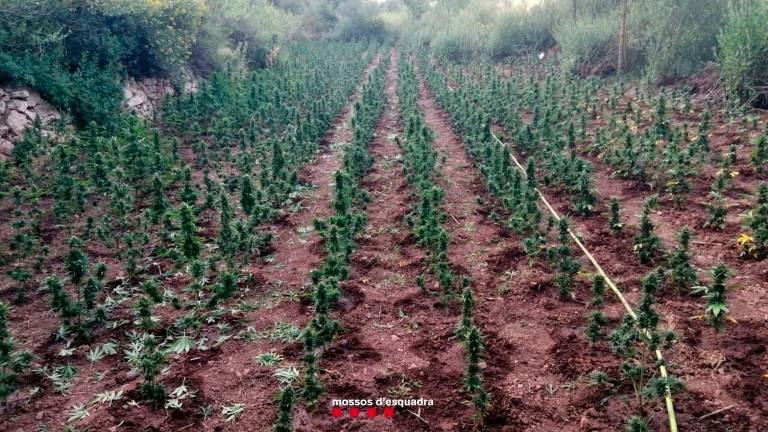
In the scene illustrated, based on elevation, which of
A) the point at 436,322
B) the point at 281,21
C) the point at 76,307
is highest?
the point at 281,21

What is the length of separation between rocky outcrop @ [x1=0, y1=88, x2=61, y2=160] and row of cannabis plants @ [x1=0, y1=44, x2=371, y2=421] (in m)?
0.34

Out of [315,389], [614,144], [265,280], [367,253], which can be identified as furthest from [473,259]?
[614,144]

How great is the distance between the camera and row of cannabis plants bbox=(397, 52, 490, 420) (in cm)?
362

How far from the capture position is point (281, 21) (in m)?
24.8

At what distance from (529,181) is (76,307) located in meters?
5.31

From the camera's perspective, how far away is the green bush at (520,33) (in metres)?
20.9

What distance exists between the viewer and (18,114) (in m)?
8.49

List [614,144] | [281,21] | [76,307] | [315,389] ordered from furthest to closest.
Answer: [281,21] < [614,144] < [76,307] < [315,389]

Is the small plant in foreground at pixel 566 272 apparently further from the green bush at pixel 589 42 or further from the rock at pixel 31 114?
the green bush at pixel 589 42

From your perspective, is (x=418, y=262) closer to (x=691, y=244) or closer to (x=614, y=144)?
(x=691, y=244)

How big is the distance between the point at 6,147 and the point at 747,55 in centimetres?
1215

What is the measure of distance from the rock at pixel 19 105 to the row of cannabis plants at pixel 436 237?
617cm

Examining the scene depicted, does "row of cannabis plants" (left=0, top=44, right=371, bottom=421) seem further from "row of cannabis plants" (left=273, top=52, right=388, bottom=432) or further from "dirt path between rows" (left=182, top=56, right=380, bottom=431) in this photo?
"row of cannabis plants" (left=273, top=52, right=388, bottom=432)

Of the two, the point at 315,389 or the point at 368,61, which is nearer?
the point at 315,389
